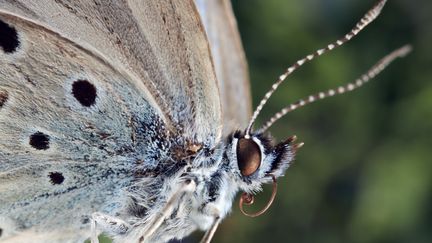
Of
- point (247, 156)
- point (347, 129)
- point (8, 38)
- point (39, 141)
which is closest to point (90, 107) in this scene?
point (39, 141)

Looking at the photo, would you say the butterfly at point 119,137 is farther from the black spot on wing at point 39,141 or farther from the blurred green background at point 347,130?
the blurred green background at point 347,130

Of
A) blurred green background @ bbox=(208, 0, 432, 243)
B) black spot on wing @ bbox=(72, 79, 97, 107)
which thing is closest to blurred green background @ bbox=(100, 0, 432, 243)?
blurred green background @ bbox=(208, 0, 432, 243)

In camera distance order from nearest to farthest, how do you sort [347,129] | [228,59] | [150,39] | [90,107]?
1. [150,39]
2. [90,107]
3. [228,59]
4. [347,129]

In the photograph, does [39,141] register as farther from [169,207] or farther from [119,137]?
[169,207]

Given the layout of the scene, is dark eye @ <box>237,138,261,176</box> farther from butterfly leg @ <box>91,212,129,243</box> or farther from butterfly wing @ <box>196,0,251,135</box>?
butterfly leg @ <box>91,212,129,243</box>

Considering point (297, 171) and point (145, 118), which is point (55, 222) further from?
point (297, 171)

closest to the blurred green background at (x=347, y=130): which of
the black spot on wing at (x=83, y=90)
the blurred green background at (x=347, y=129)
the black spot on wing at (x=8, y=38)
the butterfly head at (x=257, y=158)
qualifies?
the blurred green background at (x=347, y=129)
